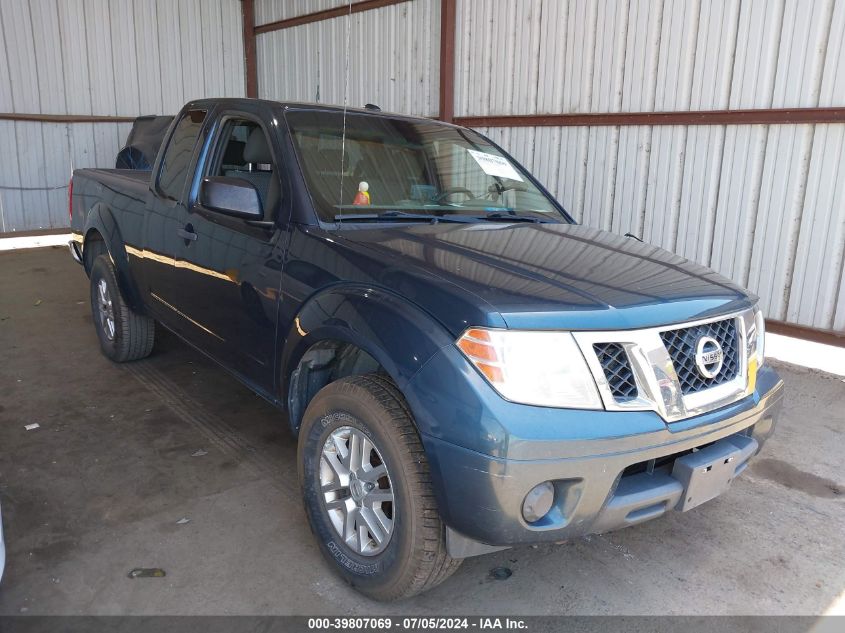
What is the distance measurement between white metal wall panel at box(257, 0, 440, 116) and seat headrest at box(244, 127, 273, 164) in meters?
4.70

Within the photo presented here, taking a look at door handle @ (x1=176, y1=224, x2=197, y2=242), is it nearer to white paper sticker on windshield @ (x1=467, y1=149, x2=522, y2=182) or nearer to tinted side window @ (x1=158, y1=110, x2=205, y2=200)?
tinted side window @ (x1=158, y1=110, x2=205, y2=200)

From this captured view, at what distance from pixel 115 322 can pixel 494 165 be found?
283 centimetres

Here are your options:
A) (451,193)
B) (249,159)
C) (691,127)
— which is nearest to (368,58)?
(691,127)

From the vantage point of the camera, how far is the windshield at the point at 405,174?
292cm

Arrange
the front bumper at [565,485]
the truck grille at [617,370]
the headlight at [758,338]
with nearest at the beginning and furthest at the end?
the front bumper at [565,485], the truck grille at [617,370], the headlight at [758,338]

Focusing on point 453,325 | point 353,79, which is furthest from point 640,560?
point 353,79

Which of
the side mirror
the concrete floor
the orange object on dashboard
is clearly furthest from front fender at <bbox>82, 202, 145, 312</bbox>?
the orange object on dashboard

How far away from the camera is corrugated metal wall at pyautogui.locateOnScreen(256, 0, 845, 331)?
545 cm

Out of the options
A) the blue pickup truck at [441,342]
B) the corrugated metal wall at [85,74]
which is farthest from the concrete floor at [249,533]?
the corrugated metal wall at [85,74]

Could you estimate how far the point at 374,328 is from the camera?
7.29 feet

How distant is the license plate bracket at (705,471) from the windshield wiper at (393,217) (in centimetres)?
145

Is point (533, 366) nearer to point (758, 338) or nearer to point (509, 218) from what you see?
point (758, 338)

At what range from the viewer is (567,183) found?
742 centimetres

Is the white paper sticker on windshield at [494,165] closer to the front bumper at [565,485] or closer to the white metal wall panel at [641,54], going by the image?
the front bumper at [565,485]
